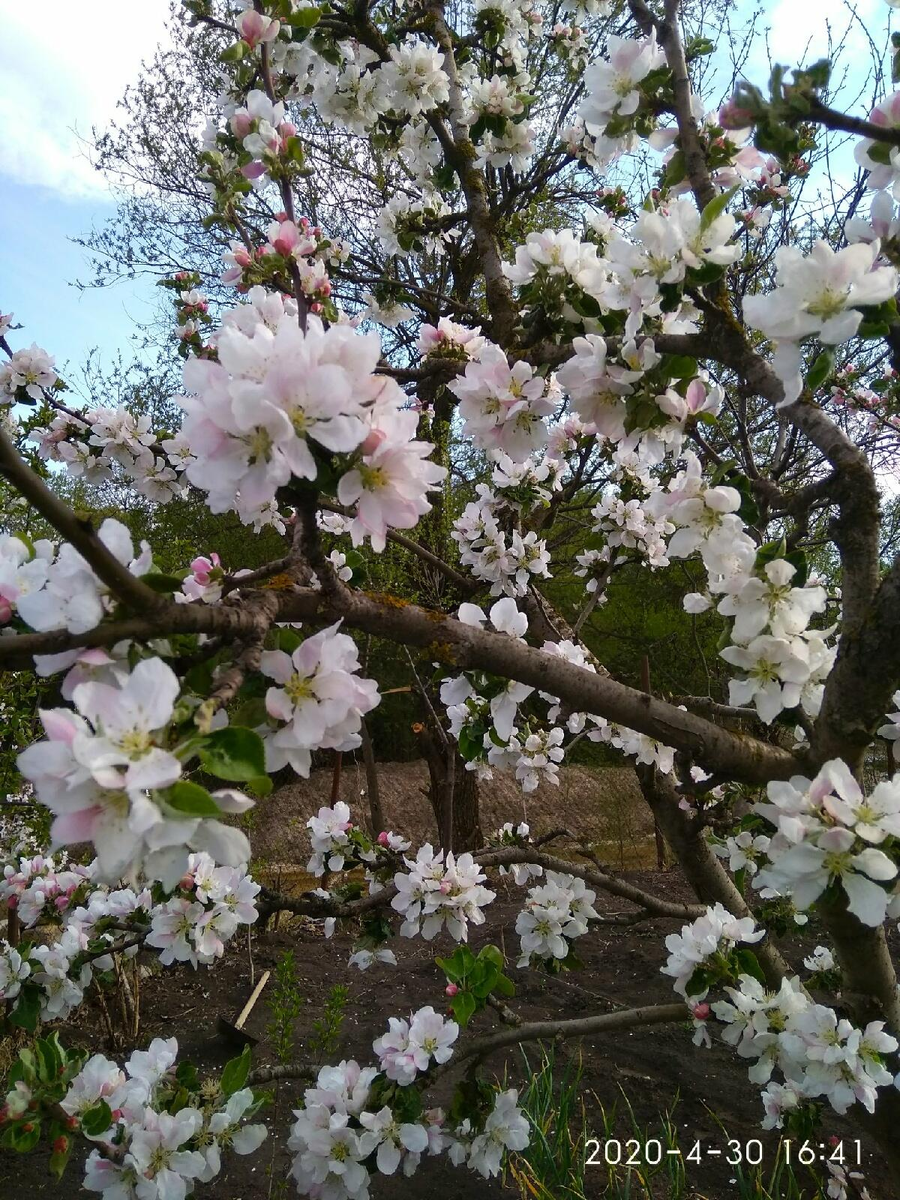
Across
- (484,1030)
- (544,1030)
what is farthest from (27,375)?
(484,1030)

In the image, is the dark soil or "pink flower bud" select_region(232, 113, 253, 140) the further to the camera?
the dark soil

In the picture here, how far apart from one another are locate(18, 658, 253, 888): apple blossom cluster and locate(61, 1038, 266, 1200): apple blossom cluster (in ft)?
3.37

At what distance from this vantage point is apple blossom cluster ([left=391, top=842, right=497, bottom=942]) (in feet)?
6.22

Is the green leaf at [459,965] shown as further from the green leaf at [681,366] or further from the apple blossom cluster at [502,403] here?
the green leaf at [681,366]

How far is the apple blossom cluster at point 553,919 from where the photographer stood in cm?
212

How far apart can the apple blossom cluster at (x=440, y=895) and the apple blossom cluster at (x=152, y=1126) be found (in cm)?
52

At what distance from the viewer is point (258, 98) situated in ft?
4.86

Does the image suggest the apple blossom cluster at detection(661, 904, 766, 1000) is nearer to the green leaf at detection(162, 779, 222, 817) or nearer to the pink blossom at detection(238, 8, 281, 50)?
the green leaf at detection(162, 779, 222, 817)

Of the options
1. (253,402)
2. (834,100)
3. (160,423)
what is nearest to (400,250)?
(253,402)

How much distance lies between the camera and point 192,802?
1.95 ft

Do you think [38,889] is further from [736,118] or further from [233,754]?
[736,118]

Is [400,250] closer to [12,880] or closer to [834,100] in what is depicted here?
[12,880]

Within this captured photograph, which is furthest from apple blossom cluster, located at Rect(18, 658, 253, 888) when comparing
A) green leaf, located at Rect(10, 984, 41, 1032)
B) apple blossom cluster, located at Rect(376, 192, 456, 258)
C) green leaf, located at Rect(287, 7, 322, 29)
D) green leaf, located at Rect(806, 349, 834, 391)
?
apple blossom cluster, located at Rect(376, 192, 456, 258)

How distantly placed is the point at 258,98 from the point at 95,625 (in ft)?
4.14
